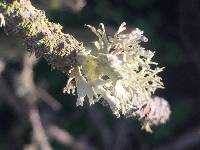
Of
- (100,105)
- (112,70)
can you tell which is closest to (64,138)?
(100,105)

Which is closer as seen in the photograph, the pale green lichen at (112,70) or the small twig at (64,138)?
the pale green lichen at (112,70)

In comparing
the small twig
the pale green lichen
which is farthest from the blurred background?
the pale green lichen

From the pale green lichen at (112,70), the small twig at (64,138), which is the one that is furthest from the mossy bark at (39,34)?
the small twig at (64,138)

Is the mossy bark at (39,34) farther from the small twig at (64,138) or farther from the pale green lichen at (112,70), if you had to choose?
the small twig at (64,138)

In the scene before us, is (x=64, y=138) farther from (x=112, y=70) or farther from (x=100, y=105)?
(x=112, y=70)

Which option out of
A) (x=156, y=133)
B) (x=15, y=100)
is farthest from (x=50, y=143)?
(x=156, y=133)

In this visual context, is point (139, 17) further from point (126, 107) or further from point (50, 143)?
point (126, 107)
